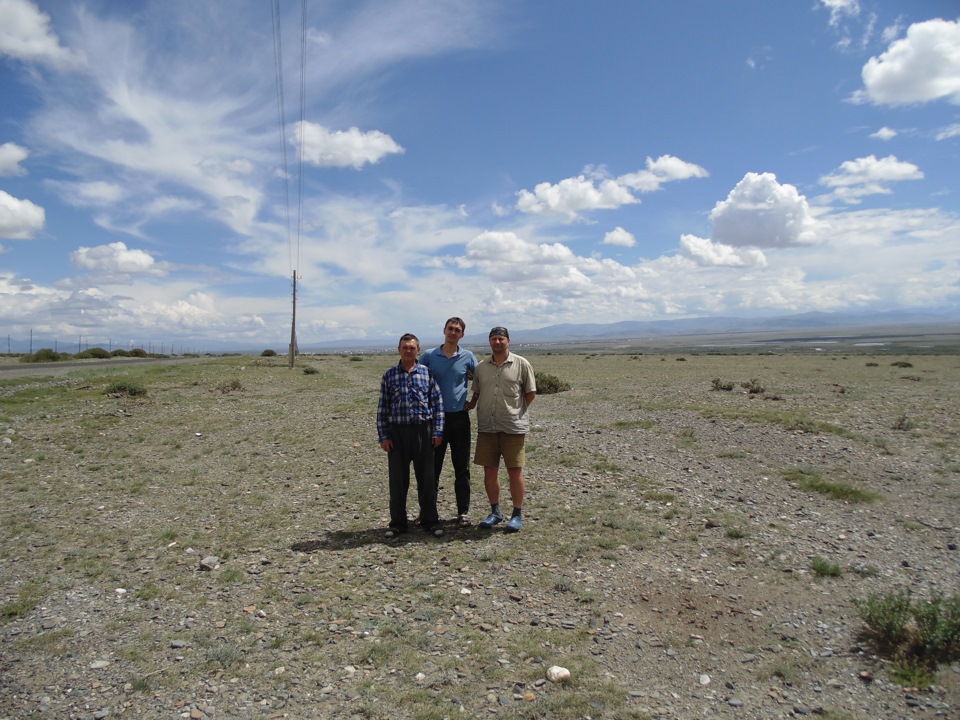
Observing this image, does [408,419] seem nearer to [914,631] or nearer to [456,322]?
[456,322]

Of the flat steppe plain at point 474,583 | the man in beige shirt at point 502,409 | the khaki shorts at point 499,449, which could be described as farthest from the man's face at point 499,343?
the flat steppe plain at point 474,583

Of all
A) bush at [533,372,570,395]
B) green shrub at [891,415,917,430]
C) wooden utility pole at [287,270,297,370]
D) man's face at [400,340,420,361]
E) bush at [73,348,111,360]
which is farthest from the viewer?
bush at [73,348,111,360]

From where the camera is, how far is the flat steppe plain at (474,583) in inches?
162

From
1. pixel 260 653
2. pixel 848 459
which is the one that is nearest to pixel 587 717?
pixel 260 653

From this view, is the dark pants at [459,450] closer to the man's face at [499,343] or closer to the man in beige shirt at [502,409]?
the man in beige shirt at [502,409]

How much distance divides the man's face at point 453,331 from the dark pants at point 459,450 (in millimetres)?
1016

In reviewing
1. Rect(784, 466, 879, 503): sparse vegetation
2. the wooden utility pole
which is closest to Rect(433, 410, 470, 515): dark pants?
Rect(784, 466, 879, 503): sparse vegetation

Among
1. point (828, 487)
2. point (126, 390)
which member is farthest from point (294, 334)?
point (828, 487)

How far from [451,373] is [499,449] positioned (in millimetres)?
1199

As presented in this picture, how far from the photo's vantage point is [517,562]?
650 centimetres

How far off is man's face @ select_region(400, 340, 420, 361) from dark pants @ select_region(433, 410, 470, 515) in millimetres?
959

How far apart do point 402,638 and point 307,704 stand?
1050 mm

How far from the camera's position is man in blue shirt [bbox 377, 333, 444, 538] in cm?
715

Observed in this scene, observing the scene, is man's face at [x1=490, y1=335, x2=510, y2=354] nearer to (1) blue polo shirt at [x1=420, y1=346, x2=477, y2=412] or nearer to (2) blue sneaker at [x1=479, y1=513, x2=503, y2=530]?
(1) blue polo shirt at [x1=420, y1=346, x2=477, y2=412]
